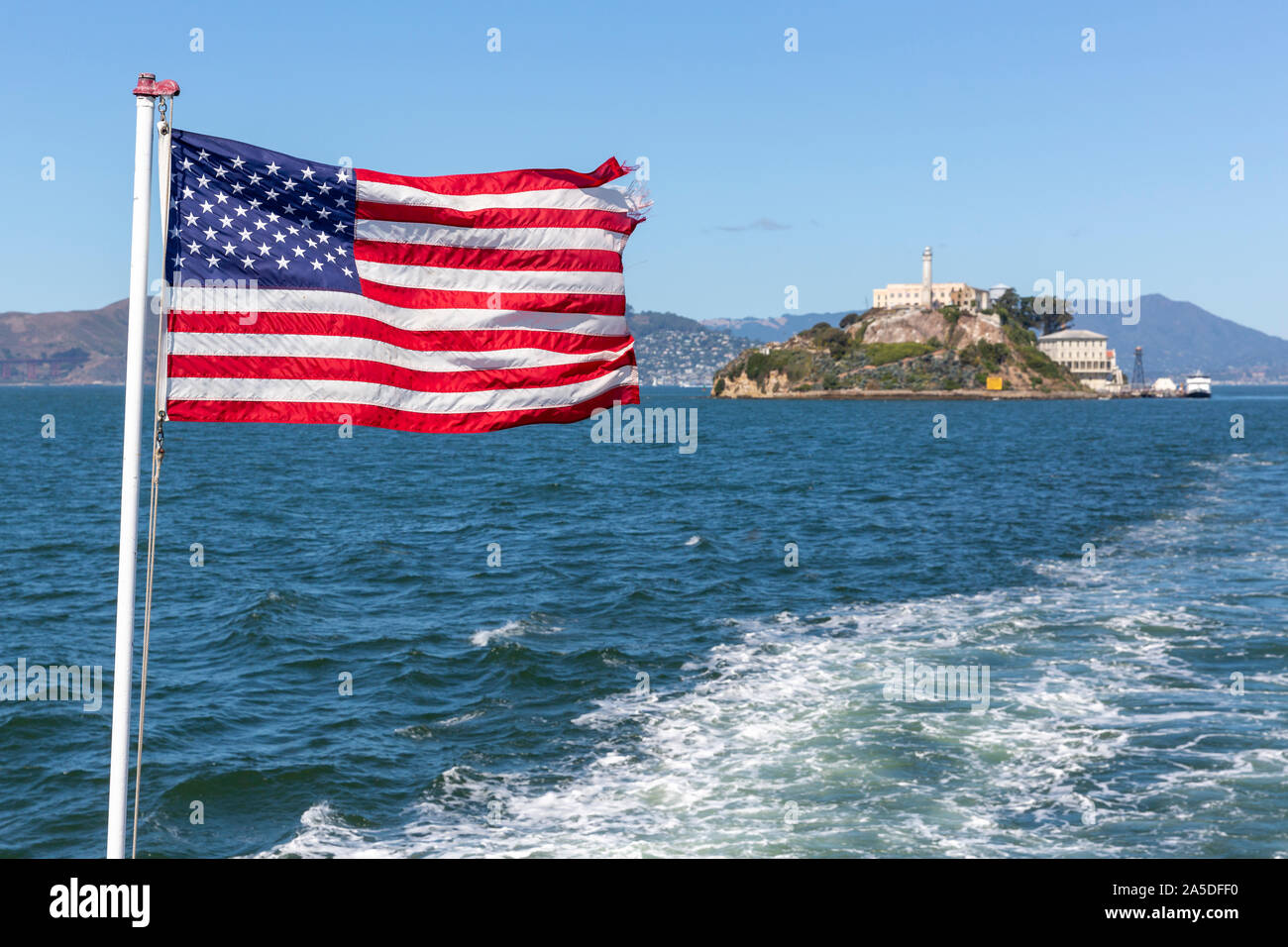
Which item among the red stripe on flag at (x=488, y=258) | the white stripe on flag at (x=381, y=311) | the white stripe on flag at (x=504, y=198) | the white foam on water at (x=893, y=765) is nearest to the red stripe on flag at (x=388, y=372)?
the white stripe on flag at (x=381, y=311)

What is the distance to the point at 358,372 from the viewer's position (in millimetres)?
10133

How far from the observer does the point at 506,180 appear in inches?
421

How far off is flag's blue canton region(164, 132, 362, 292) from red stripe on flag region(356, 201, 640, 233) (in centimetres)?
29

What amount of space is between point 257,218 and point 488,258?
232 cm

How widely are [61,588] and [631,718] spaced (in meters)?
23.5

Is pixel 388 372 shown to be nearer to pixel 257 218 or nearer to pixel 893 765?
pixel 257 218

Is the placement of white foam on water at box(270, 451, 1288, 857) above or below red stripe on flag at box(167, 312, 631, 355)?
below

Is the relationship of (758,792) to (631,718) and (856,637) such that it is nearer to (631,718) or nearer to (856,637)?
(631,718)

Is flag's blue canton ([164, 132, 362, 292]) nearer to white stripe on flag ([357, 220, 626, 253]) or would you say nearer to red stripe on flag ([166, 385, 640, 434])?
white stripe on flag ([357, 220, 626, 253])

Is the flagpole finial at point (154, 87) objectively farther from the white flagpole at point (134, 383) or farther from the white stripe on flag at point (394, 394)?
the white stripe on flag at point (394, 394)

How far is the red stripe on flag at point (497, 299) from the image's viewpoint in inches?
405

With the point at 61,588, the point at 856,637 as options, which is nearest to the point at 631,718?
the point at 856,637

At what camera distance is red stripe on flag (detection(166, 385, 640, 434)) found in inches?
366

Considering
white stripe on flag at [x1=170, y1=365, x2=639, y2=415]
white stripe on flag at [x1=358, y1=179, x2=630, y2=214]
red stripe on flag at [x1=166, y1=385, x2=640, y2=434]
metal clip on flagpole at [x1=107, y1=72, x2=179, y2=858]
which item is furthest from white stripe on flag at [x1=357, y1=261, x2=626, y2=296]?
metal clip on flagpole at [x1=107, y1=72, x2=179, y2=858]
